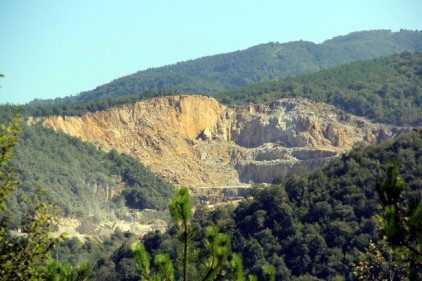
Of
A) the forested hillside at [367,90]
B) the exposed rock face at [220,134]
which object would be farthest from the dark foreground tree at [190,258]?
the forested hillside at [367,90]

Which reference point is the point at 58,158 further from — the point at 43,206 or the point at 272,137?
the point at 43,206

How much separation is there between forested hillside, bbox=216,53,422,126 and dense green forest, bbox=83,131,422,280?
52.4 metres

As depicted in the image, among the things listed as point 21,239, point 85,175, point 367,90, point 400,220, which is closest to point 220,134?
point 367,90

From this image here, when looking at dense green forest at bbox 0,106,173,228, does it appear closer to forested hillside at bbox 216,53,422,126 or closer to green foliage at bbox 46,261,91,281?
forested hillside at bbox 216,53,422,126

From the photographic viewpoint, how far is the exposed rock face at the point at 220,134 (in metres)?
111

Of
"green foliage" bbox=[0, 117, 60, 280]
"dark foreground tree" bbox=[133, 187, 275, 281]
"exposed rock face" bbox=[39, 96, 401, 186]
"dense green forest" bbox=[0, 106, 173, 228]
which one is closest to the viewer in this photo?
"green foliage" bbox=[0, 117, 60, 280]

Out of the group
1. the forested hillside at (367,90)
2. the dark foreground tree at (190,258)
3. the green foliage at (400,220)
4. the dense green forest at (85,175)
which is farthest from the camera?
the forested hillside at (367,90)

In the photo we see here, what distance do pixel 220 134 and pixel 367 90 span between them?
22509mm

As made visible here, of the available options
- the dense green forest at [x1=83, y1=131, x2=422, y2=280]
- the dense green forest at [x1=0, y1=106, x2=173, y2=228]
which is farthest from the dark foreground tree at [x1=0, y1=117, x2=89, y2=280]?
the dense green forest at [x1=0, y1=106, x2=173, y2=228]

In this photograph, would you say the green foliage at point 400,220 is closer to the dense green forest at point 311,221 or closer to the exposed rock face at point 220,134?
the dense green forest at point 311,221

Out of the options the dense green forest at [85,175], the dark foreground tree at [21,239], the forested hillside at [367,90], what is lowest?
the dense green forest at [85,175]

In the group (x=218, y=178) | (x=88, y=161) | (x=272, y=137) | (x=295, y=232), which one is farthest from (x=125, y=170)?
(x=295, y=232)

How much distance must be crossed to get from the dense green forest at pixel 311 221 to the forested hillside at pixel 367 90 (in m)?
52.4

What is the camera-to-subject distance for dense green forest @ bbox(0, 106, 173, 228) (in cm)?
9506
